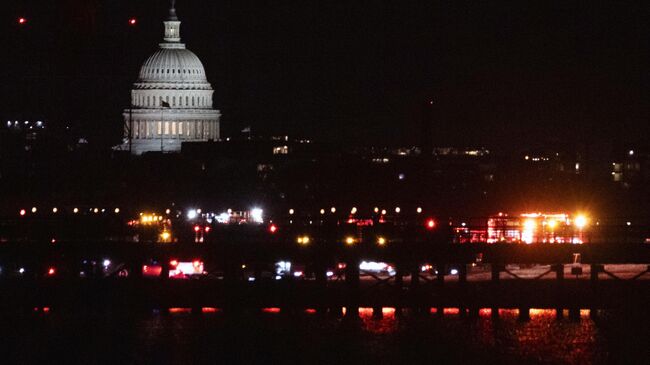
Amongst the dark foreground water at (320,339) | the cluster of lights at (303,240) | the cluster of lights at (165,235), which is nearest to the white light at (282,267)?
the cluster of lights at (303,240)

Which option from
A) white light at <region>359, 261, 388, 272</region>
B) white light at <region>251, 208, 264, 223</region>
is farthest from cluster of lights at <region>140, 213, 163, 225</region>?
white light at <region>359, 261, 388, 272</region>

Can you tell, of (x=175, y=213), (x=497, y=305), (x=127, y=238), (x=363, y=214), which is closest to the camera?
(x=497, y=305)

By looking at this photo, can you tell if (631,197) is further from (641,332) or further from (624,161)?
(641,332)

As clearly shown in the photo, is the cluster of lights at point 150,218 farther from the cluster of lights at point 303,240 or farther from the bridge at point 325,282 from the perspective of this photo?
the bridge at point 325,282

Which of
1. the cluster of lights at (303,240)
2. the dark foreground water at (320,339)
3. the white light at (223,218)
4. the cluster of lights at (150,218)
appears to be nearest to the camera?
the dark foreground water at (320,339)

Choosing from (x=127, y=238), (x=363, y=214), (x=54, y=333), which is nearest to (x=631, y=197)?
(x=363, y=214)

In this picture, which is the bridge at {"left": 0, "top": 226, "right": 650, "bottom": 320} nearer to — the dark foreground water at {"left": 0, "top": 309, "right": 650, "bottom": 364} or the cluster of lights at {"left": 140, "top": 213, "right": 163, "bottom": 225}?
the dark foreground water at {"left": 0, "top": 309, "right": 650, "bottom": 364}
